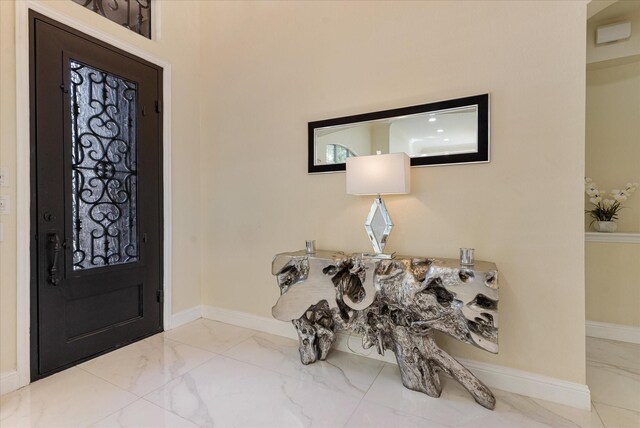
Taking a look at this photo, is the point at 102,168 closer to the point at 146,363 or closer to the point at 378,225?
the point at 146,363

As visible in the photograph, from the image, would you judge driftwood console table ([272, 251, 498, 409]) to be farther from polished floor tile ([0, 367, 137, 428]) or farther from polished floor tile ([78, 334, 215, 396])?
polished floor tile ([0, 367, 137, 428])

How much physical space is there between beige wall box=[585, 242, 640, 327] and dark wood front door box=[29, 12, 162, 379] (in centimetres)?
392

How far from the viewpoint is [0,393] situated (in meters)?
1.77

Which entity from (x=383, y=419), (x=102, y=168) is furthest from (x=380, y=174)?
(x=102, y=168)

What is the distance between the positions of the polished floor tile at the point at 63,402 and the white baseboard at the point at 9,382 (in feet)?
0.13

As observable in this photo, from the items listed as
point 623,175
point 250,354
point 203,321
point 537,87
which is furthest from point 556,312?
point 203,321

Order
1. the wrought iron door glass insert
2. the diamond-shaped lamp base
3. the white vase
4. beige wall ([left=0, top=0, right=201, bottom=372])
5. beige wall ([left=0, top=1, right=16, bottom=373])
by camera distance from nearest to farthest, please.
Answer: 1. beige wall ([left=0, top=1, right=16, bottom=373])
2. the diamond-shaped lamp base
3. the wrought iron door glass insert
4. the white vase
5. beige wall ([left=0, top=0, right=201, bottom=372])

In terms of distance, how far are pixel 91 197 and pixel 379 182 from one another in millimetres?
2151

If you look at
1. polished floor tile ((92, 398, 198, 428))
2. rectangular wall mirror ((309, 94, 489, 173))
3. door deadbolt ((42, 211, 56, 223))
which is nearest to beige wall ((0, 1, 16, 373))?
door deadbolt ((42, 211, 56, 223))

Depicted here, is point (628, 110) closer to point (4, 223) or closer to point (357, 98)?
point (357, 98)

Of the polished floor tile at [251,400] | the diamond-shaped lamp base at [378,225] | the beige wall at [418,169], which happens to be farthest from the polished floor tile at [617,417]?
the diamond-shaped lamp base at [378,225]

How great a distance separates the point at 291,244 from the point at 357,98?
134 cm

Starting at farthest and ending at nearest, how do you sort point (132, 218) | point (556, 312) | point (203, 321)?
point (203, 321) < point (132, 218) < point (556, 312)

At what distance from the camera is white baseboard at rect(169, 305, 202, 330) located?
2.80m
